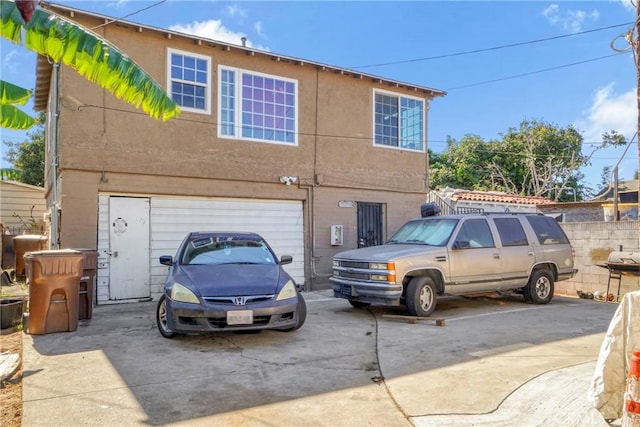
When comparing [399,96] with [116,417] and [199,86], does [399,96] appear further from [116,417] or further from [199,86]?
[116,417]

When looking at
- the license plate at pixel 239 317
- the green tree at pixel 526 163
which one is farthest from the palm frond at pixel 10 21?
the green tree at pixel 526 163

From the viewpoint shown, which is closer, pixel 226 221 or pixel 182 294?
pixel 182 294

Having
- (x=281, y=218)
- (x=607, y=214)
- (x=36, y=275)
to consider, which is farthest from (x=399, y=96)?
(x=36, y=275)

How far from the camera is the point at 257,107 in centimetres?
1172

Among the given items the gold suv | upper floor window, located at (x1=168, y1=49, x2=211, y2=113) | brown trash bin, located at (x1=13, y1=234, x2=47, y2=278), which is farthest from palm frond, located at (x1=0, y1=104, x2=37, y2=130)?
the gold suv

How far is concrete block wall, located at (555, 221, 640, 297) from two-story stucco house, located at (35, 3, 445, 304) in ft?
15.1

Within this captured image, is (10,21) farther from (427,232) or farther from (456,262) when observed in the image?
(456,262)

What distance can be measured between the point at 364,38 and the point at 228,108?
5.05m

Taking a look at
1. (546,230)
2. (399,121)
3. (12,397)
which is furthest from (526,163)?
(12,397)

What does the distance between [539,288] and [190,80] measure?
9.27 meters

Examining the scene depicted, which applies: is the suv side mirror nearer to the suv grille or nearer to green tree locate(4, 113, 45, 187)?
the suv grille

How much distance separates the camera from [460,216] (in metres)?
9.30

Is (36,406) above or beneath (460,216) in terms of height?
beneath

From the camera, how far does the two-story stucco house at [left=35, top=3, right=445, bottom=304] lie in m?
9.60
